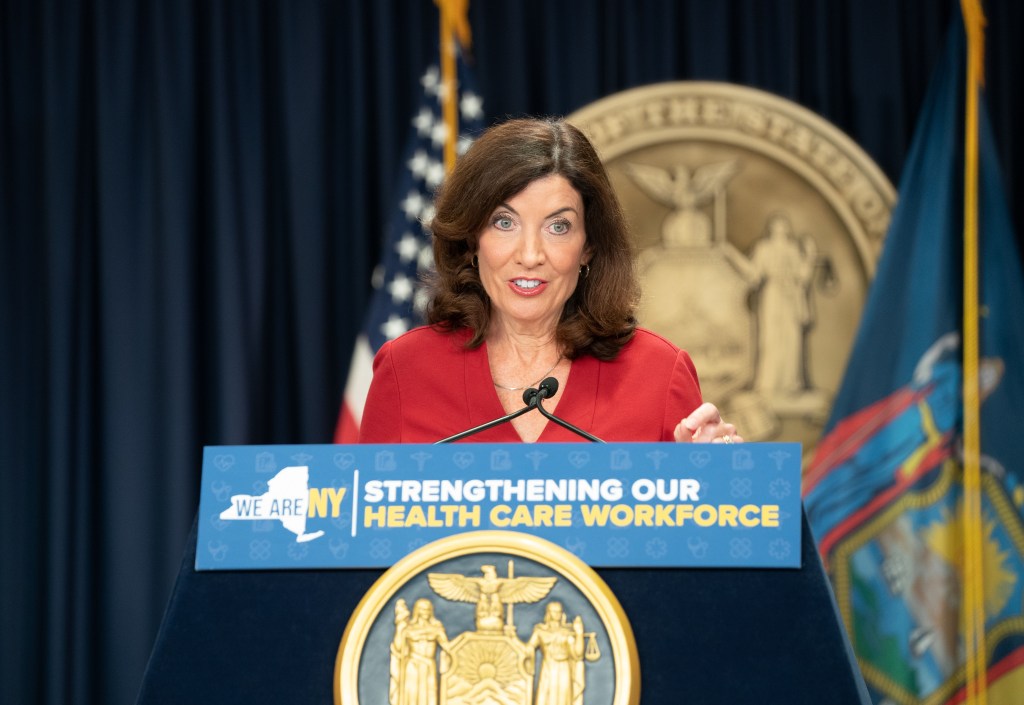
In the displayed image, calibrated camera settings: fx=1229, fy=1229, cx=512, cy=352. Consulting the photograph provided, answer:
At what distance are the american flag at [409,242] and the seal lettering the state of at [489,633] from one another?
251 centimetres

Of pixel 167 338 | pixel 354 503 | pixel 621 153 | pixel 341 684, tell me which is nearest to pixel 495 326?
pixel 354 503

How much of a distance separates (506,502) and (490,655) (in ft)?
0.51

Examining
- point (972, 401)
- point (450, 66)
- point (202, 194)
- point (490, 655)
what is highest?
point (450, 66)

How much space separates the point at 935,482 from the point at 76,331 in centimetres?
268

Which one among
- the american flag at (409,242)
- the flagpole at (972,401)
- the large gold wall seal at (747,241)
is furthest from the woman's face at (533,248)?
the flagpole at (972,401)

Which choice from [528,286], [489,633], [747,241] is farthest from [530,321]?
[747,241]

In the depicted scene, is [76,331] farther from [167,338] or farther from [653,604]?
[653,604]

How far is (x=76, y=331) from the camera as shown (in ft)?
12.9

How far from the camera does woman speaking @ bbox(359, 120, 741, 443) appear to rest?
193 centimetres

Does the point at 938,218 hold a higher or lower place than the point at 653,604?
higher

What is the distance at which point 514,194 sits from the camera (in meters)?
1.94

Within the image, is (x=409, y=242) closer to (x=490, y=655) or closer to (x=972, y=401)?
(x=972, y=401)

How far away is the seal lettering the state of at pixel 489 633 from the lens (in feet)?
3.68

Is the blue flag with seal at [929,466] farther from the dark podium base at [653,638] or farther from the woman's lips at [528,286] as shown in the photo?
the dark podium base at [653,638]
